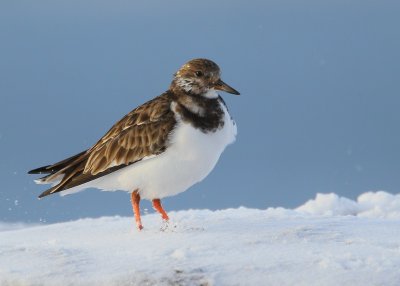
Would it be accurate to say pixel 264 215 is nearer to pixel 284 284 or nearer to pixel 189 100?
pixel 189 100

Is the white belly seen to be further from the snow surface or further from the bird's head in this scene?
the snow surface

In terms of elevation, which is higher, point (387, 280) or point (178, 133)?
point (178, 133)

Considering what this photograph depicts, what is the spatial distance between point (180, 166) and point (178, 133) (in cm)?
40

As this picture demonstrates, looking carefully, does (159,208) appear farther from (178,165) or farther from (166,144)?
(166,144)

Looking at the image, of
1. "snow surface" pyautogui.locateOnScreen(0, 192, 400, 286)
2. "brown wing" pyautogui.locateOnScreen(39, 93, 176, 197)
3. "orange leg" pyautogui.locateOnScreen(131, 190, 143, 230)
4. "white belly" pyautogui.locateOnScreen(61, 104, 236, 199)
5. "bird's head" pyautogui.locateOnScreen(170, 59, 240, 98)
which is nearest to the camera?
→ "snow surface" pyautogui.locateOnScreen(0, 192, 400, 286)

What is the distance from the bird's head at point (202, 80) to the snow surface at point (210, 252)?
1706 millimetres

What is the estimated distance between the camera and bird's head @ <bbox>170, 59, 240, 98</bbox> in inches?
394

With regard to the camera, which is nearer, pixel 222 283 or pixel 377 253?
pixel 222 283

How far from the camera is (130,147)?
994cm

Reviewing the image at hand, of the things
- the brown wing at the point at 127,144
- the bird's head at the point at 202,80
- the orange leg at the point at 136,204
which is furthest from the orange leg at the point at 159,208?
the bird's head at the point at 202,80

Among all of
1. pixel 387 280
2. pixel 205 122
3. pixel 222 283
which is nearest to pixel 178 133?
pixel 205 122

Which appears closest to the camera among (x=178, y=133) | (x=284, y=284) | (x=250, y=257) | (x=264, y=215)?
(x=284, y=284)

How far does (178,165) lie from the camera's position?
380 inches

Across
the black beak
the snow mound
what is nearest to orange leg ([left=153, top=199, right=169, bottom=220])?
the black beak
